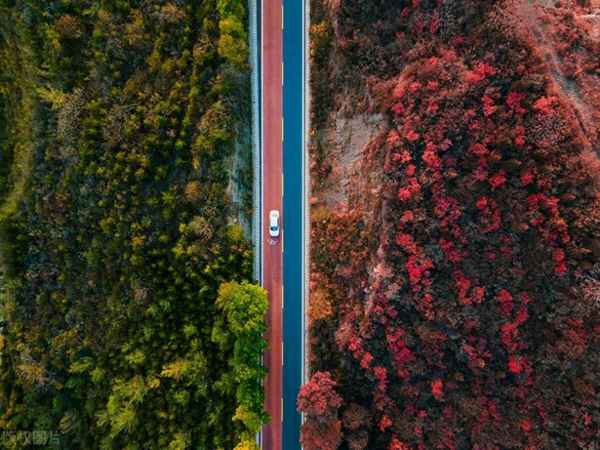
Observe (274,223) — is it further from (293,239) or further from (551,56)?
(551,56)

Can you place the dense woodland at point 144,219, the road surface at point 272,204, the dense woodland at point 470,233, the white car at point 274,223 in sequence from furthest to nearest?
the road surface at point 272,204, the white car at point 274,223, the dense woodland at point 144,219, the dense woodland at point 470,233

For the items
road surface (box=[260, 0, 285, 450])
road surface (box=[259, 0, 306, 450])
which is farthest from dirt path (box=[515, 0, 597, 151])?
road surface (box=[260, 0, 285, 450])

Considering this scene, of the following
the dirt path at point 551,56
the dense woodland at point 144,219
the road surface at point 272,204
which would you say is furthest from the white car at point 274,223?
the dirt path at point 551,56

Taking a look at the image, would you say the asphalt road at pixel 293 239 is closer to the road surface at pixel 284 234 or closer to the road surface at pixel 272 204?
the road surface at pixel 284 234

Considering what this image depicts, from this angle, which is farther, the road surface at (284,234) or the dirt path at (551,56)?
the road surface at (284,234)

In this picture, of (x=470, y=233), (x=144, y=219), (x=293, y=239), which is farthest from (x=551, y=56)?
(x=144, y=219)

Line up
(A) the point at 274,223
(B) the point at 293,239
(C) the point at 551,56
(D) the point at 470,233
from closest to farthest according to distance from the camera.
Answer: (C) the point at 551,56 < (D) the point at 470,233 < (A) the point at 274,223 < (B) the point at 293,239
